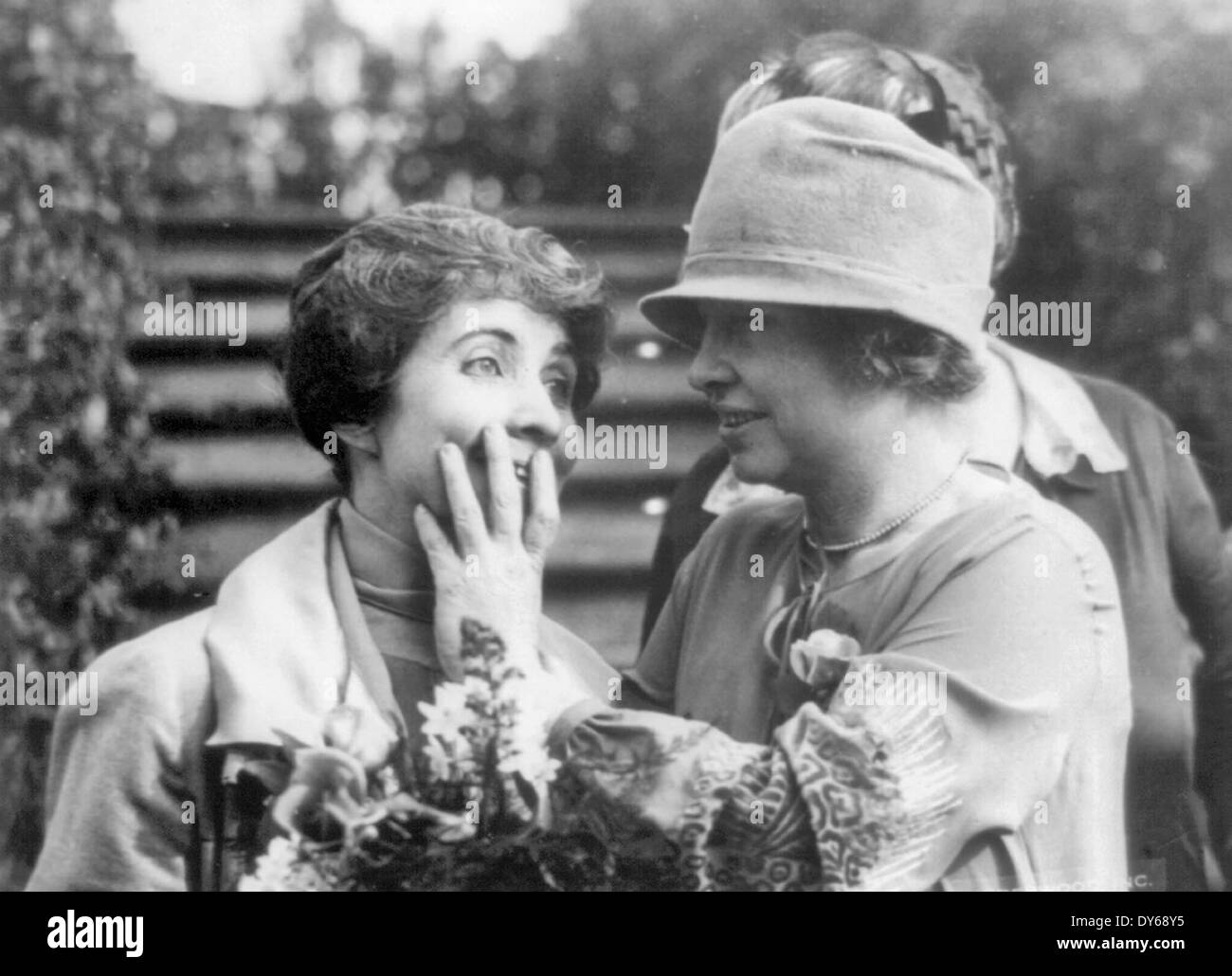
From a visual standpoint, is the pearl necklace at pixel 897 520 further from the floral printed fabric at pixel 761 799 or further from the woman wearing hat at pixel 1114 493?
the floral printed fabric at pixel 761 799

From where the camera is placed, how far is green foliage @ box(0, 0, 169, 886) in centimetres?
472

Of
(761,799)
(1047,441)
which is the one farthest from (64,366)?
(1047,441)

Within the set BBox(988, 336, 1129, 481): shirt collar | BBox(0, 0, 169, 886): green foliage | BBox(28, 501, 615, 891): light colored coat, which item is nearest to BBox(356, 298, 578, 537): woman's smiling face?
BBox(28, 501, 615, 891): light colored coat

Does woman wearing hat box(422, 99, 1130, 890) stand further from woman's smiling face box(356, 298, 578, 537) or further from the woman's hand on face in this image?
woman's smiling face box(356, 298, 578, 537)

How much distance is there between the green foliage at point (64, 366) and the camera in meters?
4.72

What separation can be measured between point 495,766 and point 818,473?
1115 mm

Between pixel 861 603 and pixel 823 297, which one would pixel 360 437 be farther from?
pixel 861 603

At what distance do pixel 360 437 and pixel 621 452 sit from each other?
686 mm

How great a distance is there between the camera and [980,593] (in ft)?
14.7

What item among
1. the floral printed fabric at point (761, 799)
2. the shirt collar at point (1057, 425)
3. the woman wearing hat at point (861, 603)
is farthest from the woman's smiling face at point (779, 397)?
the floral printed fabric at point (761, 799)

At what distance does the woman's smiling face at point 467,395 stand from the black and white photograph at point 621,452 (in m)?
0.01

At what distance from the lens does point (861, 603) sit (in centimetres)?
454

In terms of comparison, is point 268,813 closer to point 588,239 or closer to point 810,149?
point 588,239

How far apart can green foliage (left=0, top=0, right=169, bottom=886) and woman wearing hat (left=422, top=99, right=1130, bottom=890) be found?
92 centimetres
